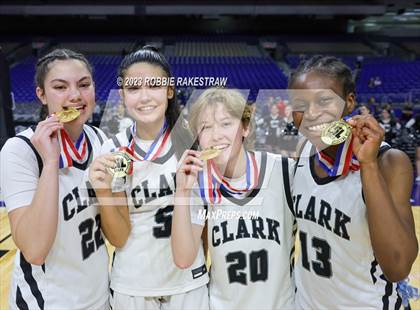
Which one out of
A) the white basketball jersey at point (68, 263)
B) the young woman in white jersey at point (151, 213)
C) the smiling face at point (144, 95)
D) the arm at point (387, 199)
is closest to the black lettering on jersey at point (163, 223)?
the young woman in white jersey at point (151, 213)

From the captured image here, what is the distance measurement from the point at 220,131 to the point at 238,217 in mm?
300

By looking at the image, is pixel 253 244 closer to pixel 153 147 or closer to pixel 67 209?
pixel 153 147

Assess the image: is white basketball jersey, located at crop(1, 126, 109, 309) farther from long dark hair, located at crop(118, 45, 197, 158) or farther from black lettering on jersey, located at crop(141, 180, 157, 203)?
long dark hair, located at crop(118, 45, 197, 158)

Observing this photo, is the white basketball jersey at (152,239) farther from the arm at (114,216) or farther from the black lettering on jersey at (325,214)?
the black lettering on jersey at (325,214)

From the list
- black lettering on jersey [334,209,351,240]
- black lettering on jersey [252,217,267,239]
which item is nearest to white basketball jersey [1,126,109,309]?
black lettering on jersey [252,217,267,239]

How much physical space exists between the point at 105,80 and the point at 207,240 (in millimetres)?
839

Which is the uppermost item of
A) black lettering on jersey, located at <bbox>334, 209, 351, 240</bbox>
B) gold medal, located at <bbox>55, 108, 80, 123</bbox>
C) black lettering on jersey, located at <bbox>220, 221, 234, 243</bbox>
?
gold medal, located at <bbox>55, 108, 80, 123</bbox>

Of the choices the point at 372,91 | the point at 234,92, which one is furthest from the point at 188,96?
the point at 372,91

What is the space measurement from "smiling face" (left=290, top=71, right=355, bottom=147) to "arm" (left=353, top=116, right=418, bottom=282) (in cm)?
17

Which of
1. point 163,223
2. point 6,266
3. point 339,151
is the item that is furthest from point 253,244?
point 6,266

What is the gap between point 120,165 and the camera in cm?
121

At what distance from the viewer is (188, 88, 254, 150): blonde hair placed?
1354 millimetres

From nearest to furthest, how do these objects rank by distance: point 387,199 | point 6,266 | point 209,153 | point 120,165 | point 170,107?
1. point 387,199
2. point 120,165
3. point 209,153
4. point 170,107
5. point 6,266

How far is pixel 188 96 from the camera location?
5.04ft
